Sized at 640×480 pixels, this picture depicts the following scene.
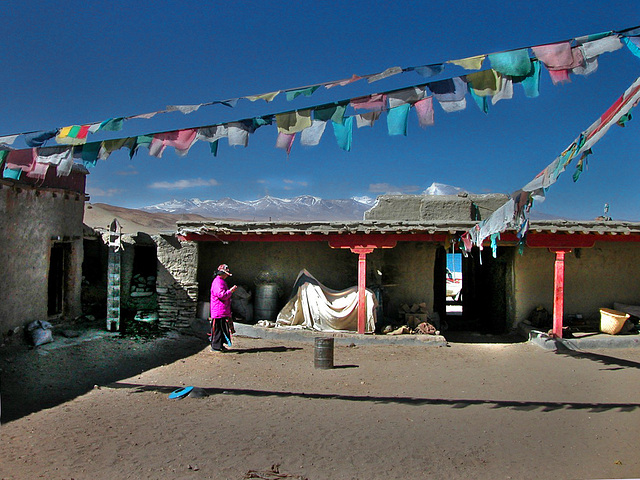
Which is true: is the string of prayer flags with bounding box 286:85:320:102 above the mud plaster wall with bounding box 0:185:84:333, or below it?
above

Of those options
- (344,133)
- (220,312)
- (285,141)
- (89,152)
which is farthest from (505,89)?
(220,312)

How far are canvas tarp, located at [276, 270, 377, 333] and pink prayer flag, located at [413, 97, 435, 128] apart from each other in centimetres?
728

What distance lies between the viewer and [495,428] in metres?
6.12

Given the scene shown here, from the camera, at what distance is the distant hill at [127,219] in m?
27.7

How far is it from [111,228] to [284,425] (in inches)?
328

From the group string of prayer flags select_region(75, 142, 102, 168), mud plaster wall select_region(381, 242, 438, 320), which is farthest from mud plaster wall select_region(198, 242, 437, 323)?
string of prayer flags select_region(75, 142, 102, 168)

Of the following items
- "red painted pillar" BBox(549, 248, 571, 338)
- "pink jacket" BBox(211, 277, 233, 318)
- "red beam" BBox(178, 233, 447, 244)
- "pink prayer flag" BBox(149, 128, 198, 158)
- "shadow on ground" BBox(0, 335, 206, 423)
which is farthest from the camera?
"red beam" BBox(178, 233, 447, 244)

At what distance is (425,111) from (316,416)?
426cm

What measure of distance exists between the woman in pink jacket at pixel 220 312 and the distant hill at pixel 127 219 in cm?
1079

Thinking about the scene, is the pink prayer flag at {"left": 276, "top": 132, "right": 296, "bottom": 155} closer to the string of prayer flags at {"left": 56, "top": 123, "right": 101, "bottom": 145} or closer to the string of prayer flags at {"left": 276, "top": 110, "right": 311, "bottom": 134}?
the string of prayer flags at {"left": 276, "top": 110, "right": 311, "bottom": 134}

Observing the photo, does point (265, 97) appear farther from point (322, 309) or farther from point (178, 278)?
point (178, 278)

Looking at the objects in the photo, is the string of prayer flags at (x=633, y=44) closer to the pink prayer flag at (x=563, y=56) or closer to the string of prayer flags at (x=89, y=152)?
the pink prayer flag at (x=563, y=56)

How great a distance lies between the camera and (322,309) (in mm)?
12453

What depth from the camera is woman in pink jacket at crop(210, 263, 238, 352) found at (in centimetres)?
1055
